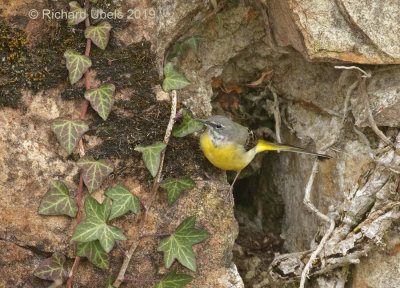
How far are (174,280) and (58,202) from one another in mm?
1198

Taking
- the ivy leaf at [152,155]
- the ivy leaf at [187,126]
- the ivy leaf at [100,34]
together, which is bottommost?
the ivy leaf at [152,155]

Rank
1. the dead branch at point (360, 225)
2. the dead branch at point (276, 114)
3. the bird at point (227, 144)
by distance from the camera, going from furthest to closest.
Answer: the dead branch at point (276, 114), the bird at point (227, 144), the dead branch at point (360, 225)

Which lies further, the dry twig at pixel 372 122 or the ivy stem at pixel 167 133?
the dry twig at pixel 372 122

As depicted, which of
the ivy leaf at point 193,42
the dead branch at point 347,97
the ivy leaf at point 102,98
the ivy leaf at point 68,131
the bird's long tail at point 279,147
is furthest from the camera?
the bird's long tail at point 279,147

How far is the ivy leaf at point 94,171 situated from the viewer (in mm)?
3771

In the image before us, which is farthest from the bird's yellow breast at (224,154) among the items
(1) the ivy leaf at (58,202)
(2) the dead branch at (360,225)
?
(1) the ivy leaf at (58,202)

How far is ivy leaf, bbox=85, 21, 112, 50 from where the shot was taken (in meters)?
4.00

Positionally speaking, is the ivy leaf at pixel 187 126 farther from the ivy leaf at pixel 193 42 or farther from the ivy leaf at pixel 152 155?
the ivy leaf at pixel 193 42

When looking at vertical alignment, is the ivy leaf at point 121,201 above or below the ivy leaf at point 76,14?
below

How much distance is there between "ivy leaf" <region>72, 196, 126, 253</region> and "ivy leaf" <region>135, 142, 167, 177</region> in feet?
1.48

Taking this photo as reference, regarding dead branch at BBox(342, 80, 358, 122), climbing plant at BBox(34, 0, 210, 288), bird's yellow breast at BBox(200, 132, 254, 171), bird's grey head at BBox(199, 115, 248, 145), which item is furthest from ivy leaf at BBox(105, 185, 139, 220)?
dead branch at BBox(342, 80, 358, 122)

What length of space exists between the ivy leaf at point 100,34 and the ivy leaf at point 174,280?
2116 millimetres

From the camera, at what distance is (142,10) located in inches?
168

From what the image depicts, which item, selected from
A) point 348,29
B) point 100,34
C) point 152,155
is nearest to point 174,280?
point 152,155
